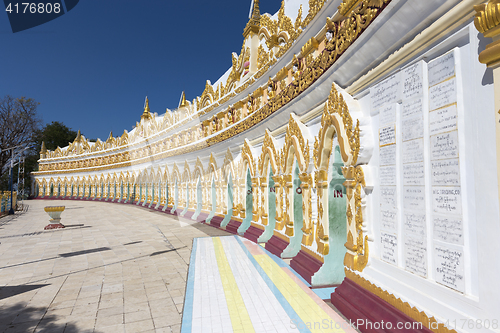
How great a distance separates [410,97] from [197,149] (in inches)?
504

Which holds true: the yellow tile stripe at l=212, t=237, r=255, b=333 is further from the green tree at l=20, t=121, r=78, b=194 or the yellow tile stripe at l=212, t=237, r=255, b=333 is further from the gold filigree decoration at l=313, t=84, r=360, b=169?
the green tree at l=20, t=121, r=78, b=194

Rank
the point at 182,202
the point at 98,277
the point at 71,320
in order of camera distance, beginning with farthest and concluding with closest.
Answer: the point at 182,202, the point at 98,277, the point at 71,320

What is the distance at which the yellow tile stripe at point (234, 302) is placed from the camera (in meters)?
3.99

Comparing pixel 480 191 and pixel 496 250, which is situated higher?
pixel 480 191

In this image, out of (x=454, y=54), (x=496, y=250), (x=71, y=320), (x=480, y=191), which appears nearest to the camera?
(x=496, y=250)

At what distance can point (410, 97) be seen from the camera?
3248 mm

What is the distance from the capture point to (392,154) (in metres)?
3.55

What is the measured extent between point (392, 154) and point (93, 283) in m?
5.80

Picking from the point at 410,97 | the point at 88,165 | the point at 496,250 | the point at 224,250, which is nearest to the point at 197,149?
the point at 224,250

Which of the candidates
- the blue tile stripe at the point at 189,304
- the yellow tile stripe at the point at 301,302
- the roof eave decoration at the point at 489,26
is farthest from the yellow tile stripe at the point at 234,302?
the roof eave decoration at the point at 489,26

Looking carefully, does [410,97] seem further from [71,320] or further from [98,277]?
[98,277]

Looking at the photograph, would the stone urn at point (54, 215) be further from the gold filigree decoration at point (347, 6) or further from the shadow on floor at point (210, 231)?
the gold filigree decoration at point (347, 6)

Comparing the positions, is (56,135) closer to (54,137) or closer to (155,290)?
(54,137)

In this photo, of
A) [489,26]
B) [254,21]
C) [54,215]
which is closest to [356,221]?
[489,26]
